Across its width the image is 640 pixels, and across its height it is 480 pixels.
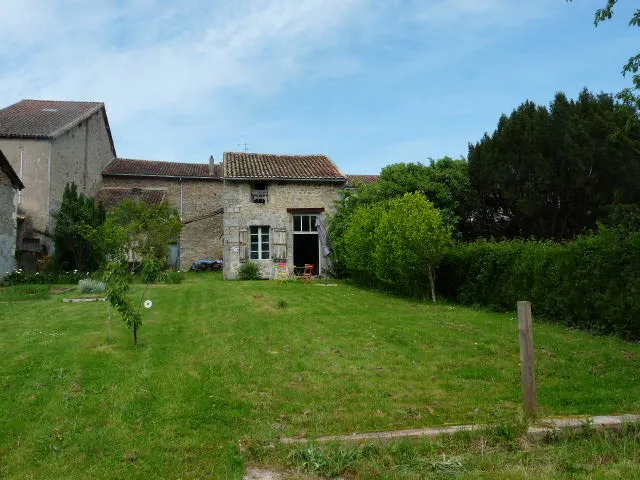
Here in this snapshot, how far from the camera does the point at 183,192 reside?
35.7 m

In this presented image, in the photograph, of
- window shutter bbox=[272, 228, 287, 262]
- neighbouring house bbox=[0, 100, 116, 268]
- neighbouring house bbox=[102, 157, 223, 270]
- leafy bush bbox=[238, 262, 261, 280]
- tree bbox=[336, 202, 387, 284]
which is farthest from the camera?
neighbouring house bbox=[102, 157, 223, 270]

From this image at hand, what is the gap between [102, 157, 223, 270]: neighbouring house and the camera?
33875 mm

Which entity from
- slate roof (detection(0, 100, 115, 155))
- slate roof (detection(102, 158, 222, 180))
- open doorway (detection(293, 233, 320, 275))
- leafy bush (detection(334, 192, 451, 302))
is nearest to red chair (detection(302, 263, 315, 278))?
open doorway (detection(293, 233, 320, 275))

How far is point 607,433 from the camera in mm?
4348

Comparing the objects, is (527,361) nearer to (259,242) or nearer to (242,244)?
(242,244)

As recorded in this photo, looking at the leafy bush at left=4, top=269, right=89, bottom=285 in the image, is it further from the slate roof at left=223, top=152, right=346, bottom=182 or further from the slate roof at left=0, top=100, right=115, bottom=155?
the slate roof at left=223, top=152, right=346, bottom=182

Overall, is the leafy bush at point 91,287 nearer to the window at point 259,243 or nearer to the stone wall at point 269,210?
the stone wall at point 269,210

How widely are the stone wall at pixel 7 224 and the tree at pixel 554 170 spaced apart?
20.0 m

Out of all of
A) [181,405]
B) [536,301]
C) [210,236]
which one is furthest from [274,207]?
[181,405]

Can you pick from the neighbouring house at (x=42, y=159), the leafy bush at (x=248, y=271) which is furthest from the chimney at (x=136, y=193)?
the leafy bush at (x=248, y=271)

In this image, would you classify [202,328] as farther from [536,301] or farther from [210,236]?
[210,236]

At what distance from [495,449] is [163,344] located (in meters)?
5.80

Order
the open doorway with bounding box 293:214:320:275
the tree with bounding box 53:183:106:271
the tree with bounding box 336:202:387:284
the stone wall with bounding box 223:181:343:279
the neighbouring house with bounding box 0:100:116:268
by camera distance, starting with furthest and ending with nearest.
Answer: the open doorway with bounding box 293:214:320:275 < the neighbouring house with bounding box 0:100:116:268 < the stone wall with bounding box 223:181:343:279 < the tree with bounding box 53:183:106:271 < the tree with bounding box 336:202:387:284

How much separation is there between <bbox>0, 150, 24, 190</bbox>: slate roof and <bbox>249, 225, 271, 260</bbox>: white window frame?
10.3m
